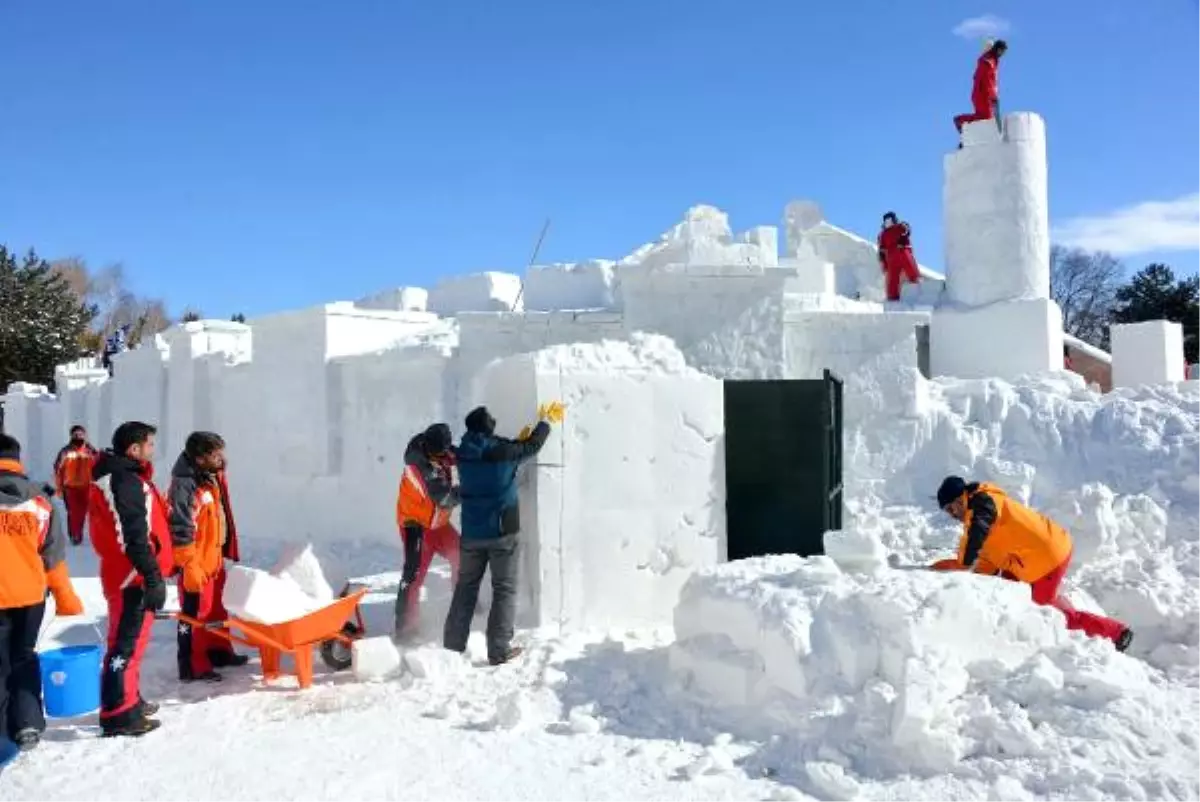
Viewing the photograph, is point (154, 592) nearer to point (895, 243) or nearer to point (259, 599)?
point (259, 599)

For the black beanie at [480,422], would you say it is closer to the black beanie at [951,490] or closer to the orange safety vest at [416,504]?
the orange safety vest at [416,504]

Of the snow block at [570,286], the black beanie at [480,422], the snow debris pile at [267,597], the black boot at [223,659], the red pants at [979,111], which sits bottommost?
the black boot at [223,659]

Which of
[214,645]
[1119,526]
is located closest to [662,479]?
[214,645]

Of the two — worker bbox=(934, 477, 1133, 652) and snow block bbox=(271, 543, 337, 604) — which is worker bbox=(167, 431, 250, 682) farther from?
worker bbox=(934, 477, 1133, 652)

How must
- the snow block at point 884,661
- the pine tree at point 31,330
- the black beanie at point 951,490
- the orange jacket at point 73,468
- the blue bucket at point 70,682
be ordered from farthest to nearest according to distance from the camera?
1. the pine tree at point 31,330
2. the orange jacket at point 73,468
3. the black beanie at point 951,490
4. the blue bucket at point 70,682
5. the snow block at point 884,661

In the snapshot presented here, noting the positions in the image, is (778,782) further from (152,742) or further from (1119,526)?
(1119,526)

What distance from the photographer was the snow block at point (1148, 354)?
43.6 ft

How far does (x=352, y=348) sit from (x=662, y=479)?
6.63 meters

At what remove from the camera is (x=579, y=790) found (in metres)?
3.83

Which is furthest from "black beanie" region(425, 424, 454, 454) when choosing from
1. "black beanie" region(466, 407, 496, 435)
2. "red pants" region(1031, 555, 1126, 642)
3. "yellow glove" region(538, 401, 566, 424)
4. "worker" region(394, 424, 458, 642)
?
"red pants" region(1031, 555, 1126, 642)

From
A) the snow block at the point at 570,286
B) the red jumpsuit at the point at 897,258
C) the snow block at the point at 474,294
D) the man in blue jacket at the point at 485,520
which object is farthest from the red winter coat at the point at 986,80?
the man in blue jacket at the point at 485,520

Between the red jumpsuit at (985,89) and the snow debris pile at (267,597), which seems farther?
the red jumpsuit at (985,89)

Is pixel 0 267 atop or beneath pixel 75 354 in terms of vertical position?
atop

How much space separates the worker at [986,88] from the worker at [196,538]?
11784 mm
